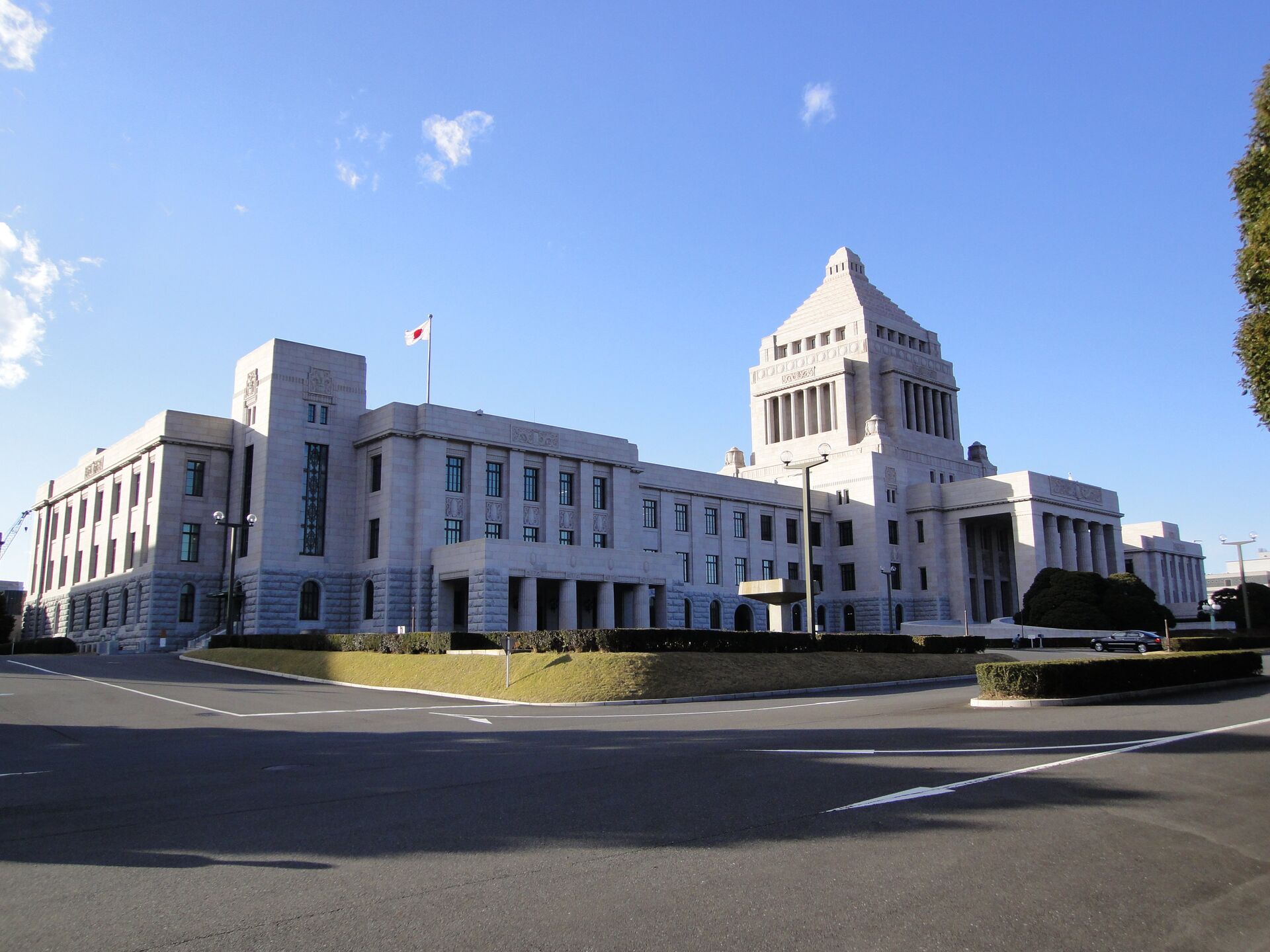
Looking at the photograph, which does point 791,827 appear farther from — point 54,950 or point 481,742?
point 481,742

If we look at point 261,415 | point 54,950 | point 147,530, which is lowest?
point 54,950

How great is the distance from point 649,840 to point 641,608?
4549 cm

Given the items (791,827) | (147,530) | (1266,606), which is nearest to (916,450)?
(1266,606)

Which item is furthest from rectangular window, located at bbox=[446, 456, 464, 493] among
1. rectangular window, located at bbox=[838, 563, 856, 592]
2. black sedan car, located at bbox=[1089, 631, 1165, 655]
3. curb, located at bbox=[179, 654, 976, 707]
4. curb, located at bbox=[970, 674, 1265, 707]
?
black sedan car, located at bbox=[1089, 631, 1165, 655]

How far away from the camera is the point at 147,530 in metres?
55.0

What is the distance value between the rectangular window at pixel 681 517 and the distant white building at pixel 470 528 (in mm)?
110

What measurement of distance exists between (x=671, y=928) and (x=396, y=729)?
43.3 ft

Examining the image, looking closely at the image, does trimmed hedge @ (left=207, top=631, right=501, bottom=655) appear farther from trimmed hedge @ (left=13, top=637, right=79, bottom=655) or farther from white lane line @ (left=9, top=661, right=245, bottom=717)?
trimmed hedge @ (left=13, top=637, right=79, bottom=655)

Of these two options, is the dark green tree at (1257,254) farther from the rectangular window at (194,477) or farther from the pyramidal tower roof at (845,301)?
the pyramidal tower roof at (845,301)

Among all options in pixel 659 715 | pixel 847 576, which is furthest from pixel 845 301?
pixel 659 715

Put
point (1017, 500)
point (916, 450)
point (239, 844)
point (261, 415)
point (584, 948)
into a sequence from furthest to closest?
point (916, 450) → point (1017, 500) → point (261, 415) → point (239, 844) → point (584, 948)

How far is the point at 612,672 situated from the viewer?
26766 mm

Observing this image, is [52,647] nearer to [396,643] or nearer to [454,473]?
[454,473]

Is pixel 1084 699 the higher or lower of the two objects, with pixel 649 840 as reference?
higher
